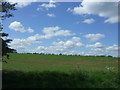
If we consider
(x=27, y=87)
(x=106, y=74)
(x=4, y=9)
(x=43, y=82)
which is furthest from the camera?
(x=4, y=9)

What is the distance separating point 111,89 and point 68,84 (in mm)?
2327

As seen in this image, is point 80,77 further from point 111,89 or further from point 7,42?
point 7,42

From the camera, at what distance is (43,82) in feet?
42.9

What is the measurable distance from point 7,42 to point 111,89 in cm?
773

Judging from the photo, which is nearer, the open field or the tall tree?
the tall tree

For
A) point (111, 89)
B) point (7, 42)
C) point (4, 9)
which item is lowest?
point (111, 89)

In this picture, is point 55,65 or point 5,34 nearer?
point 5,34

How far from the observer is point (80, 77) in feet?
48.7

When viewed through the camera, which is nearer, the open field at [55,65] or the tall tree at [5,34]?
the tall tree at [5,34]

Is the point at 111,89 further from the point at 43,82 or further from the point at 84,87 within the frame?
the point at 43,82

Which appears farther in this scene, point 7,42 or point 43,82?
point 7,42

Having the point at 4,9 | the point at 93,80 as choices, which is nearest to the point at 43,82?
the point at 93,80

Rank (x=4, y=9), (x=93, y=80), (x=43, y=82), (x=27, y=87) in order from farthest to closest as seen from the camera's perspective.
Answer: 1. (x=4, y=9)
2. (x=93, y=80)
3. (x=43, y=82)
4. (x=27, y=87)

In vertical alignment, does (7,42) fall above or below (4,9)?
below
